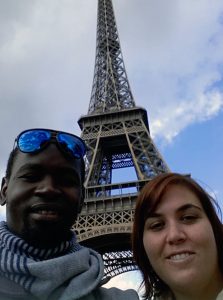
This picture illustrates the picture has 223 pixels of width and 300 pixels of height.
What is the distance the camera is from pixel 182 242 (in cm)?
215

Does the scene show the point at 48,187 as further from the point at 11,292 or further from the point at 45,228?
the point at 11,292

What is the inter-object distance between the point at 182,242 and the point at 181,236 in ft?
0.12

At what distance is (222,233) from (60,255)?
3.60 ft

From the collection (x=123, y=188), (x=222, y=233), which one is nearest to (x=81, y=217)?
(x=123, y=188)

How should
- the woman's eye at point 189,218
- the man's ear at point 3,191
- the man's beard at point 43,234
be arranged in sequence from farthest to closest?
the woman's eye at point 189,218 < the man's ear at point 3,191 < the man's beard at point 43,234

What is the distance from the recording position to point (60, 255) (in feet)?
5.92

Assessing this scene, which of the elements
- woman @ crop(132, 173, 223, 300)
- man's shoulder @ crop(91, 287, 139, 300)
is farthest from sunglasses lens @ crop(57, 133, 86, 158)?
man's shoulder @ crop(91, 287, 139, 300)

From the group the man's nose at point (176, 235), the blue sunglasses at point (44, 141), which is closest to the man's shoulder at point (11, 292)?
the blue sunglasses at point (44, 141)

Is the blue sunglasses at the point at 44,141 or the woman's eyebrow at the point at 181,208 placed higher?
the blue sunglasses at the point at 44,141

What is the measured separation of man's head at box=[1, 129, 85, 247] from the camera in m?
1.80

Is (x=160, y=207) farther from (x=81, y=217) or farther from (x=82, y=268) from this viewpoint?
(x=81, y=217)

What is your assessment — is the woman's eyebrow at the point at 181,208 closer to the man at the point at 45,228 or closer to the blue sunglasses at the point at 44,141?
the man at the point at 45,228

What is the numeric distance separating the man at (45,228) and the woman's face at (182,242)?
384 millimetres

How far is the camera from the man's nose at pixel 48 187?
1.83 meters
